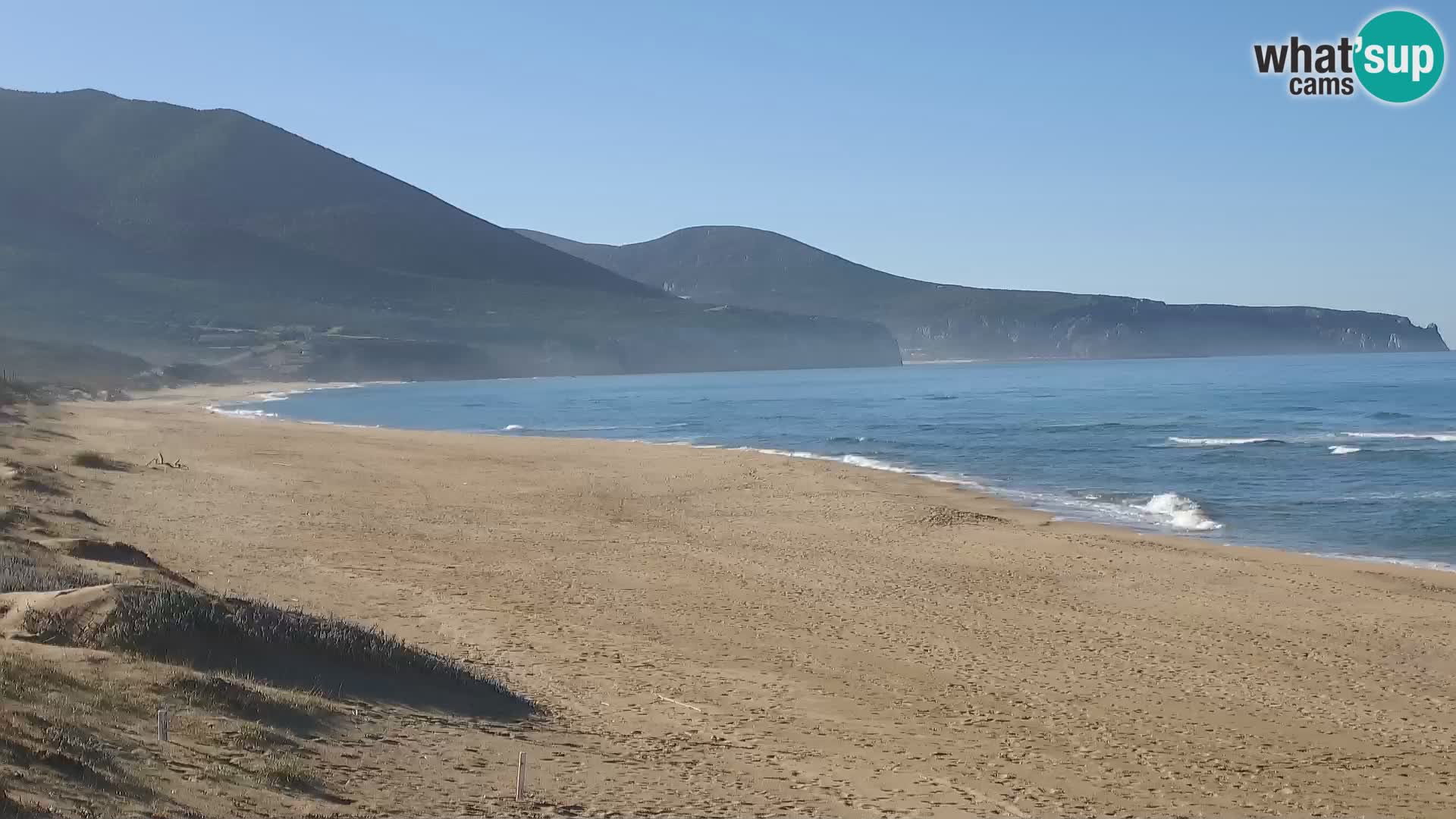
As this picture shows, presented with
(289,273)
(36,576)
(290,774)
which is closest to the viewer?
(290,774)

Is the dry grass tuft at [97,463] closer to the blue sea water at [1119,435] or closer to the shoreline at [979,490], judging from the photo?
the shoreline at [979,490]

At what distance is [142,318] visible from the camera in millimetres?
117562

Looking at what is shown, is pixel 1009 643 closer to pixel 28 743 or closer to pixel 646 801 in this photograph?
pixel 646 801

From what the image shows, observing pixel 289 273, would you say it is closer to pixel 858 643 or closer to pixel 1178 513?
pixel 1178 513

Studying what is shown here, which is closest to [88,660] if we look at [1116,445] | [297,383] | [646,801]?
[646,801]

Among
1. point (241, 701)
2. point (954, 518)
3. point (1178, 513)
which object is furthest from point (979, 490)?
point (241, 701)

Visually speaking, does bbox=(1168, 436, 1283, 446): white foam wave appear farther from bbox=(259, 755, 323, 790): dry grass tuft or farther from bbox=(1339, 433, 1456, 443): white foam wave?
bbox=(259, 755, 323, 790): dry grass tuft

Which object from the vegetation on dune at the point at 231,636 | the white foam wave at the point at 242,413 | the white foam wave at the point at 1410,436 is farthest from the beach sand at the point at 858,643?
the white foam wave at the point at 242,413

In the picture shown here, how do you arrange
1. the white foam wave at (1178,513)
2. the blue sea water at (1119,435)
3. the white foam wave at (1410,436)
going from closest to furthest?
the white foam wave at (1178,513) < the blue sea water at (1119,435) < the white foam wave at (1410,436)

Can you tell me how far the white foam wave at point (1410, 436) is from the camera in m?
38.5

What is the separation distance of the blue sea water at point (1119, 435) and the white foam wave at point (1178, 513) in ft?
0.19

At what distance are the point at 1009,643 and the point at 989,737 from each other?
11.2 ft

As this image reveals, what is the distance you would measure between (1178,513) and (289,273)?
150802 millimetres

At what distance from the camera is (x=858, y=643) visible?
40.3 ft
